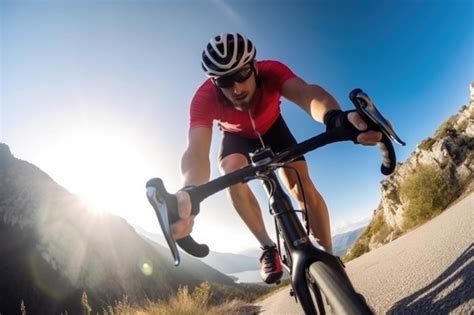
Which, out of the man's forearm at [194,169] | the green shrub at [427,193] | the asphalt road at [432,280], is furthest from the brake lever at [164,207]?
the green shrub at [427,193]

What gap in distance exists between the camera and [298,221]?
2.06m

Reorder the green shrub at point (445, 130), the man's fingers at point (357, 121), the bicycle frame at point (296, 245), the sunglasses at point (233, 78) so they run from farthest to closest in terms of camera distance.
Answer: the green shrub at point (445, 130)
the sunglasses at point (233, 78)
the bicycle frame at point (296, 245)
the man's fingers at point (357, 121)

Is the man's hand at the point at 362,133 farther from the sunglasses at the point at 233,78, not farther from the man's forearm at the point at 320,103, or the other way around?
the sunglasses at the point at 233,78

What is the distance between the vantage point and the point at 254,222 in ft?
11.7

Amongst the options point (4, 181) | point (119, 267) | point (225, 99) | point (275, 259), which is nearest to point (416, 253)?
point (275, 259)

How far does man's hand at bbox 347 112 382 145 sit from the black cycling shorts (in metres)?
2.07

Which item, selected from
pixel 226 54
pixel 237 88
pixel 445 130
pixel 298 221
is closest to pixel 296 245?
pixel 298 221

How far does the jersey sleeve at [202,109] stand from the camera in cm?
317

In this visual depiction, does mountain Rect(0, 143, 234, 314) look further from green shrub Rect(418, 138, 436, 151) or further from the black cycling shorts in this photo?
the black cycling shorts

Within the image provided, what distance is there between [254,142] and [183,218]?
231cm

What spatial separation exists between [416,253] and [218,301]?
5416 mm

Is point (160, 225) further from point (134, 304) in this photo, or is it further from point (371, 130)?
point (134, 304)

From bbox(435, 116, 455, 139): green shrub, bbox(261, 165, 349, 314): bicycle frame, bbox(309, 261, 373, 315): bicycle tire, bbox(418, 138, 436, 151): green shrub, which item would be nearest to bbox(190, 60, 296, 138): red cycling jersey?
bbox(261, 165, 349, 314): bicycle frame

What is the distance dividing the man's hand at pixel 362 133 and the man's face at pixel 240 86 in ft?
4.95
